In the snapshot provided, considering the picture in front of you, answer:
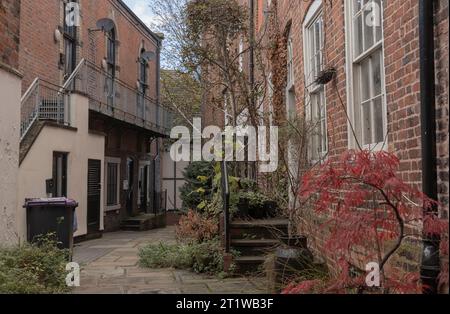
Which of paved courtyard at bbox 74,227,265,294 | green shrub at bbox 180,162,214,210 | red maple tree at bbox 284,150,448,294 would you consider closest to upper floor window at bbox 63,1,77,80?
green shrub at bbox 180,162,214,210

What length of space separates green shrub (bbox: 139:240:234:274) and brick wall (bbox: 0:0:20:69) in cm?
358

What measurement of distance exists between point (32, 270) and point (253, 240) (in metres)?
3.08

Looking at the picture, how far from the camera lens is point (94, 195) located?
1412 cm

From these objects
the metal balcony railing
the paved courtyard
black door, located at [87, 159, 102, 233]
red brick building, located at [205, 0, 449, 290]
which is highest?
the metal balcony railing

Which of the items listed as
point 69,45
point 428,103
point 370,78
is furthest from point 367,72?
point 69,45

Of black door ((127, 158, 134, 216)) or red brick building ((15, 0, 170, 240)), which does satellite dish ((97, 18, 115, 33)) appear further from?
black door ((127, 158, 134, 216))

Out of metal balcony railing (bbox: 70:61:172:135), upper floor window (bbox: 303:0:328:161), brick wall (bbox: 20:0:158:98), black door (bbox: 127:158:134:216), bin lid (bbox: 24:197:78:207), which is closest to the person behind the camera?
upper floor window (bbox: 303:0:328:161)

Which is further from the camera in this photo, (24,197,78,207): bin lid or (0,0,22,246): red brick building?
(24,197,78,207): bin lid

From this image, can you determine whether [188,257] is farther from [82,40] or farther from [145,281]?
[82,40]

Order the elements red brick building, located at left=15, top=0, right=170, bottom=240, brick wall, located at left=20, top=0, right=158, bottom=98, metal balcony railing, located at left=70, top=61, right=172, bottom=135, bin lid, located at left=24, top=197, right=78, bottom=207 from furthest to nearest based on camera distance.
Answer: metal balcony railing, located at left=70, top=61, right=172, bottom=135 < brick wall, located at left=20, top=0, right=158, bottom=98 < red brick building, located at left=15, top=0, right=170, bottom=240 < bin lid, located at left=24, top=197, right=78, bottom=207

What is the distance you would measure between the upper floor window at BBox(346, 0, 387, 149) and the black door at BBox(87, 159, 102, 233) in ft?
30.6

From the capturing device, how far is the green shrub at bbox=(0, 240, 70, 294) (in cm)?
528

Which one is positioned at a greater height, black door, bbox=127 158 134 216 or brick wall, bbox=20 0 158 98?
brick wall, bbox=20 0 158 98

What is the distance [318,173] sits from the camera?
413 cm
